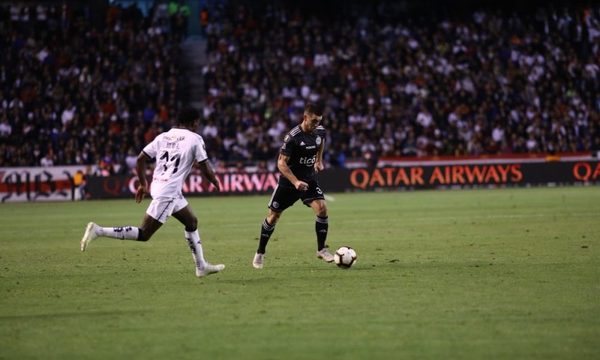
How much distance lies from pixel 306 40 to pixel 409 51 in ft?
15.6

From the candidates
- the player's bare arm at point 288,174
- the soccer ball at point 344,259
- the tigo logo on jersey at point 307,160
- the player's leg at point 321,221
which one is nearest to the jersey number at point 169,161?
the player's bare arm at point 288,174

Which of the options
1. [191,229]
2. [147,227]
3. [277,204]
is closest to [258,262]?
[277,204]

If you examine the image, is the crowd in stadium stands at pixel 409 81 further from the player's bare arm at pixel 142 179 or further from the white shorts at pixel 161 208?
the white shorts at pixel 161 208

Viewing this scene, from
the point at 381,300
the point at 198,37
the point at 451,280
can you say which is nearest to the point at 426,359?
the point at 381,300

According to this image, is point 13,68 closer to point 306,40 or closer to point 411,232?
point 306,40

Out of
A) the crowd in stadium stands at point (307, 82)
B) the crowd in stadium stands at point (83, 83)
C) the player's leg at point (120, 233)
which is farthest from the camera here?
the crowd in stadium stands at point (307, 82)

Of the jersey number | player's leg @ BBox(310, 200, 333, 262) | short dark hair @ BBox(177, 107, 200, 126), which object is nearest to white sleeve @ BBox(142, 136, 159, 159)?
the jersey number

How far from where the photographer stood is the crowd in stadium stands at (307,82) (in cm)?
3841

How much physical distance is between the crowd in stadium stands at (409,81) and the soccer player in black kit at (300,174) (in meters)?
24.1

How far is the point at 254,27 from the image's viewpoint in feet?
145

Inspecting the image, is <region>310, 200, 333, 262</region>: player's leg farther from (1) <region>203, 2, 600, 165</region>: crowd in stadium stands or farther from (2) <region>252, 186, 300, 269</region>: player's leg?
(1) <region>203, 2, 600, 165</region>: crowd in stadium stands

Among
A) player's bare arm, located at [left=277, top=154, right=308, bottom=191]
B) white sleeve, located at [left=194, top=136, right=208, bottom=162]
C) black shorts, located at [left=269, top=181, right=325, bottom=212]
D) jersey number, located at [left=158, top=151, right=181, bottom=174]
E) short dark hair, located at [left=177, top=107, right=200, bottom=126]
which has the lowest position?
black shorts, located at [left=269, top=181, right=325, bottom=212]

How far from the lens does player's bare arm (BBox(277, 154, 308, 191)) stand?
1270cm

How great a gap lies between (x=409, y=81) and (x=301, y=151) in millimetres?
29237
